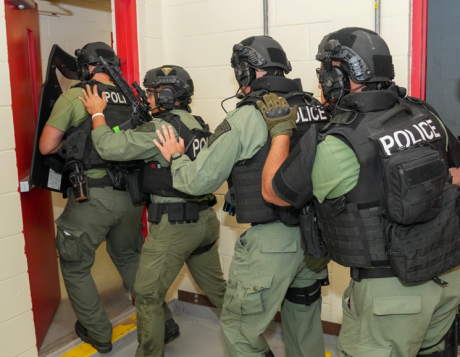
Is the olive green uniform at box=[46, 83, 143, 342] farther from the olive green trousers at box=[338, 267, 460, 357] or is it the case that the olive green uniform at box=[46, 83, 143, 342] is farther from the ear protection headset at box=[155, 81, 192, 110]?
the olive green trousers at box=[338, 267, 460, 357]

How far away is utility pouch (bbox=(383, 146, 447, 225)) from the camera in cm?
148

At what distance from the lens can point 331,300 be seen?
301cm

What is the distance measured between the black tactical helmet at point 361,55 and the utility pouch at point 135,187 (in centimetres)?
153

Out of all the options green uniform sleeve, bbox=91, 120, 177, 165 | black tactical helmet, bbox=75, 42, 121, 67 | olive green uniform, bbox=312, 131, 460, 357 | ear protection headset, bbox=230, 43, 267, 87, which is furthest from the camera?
black tactical helmet, bbox=75, 42, 121, 67

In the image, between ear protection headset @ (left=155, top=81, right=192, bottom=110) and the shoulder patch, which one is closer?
the shoulder patch

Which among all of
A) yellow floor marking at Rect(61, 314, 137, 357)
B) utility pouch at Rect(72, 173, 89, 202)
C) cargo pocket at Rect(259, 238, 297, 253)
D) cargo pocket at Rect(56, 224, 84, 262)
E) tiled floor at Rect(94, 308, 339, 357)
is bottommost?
tiled floor at Rect(94, 308, 339, 357)

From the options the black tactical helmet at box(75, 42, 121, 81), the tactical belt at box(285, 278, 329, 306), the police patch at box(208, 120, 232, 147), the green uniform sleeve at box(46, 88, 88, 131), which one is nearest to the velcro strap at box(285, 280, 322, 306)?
the tactical belt at box(285, 278, 329, 306)

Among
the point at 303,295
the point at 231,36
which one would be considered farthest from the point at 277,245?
the point at 231,36

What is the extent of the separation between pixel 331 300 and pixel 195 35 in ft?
7.10

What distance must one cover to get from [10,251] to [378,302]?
189 centimetres

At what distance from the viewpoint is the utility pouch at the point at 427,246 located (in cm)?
155

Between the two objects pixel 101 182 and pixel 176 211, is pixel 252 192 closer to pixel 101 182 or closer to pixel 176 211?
pixel 176 211

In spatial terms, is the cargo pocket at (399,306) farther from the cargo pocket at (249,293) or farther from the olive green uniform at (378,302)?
the cargo pocket at (249,293)

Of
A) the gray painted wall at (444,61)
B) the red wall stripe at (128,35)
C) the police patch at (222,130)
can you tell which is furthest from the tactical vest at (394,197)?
the red wall stripe at (128,35)
